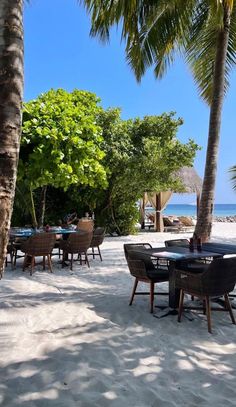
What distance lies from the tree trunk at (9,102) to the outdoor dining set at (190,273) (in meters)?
2.91

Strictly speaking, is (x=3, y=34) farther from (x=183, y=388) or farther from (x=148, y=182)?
(x=148, y=182)

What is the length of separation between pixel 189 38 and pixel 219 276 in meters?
6.37

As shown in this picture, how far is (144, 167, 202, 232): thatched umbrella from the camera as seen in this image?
734 inches

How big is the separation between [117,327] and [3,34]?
11.4ft

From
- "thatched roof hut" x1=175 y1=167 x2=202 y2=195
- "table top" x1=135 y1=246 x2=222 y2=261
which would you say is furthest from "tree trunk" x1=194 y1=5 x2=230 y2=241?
"thatched roof hut" x1=175 y1=167 x2=202 y2=195

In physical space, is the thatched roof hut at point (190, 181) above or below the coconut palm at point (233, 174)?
above

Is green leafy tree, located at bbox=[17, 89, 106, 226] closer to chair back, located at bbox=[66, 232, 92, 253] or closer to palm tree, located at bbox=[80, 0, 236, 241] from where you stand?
chair back, located at bbox=[66, 232, 92, 253]

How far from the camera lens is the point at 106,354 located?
3.62m

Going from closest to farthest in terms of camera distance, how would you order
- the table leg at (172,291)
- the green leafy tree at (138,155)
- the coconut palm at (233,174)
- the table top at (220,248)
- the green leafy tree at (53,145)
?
the table leg at (172,291) → the table top at (220,248) → the green leafy tree at (53,145) → the coconut palm at (233,174) → the green leafy tree at (138,155)

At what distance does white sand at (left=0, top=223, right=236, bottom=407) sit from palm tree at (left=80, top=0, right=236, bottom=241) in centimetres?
269

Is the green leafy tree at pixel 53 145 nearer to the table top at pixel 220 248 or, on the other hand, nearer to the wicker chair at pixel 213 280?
the table top at pixel 220 248

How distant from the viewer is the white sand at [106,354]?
112 inches

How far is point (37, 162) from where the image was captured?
7207mm

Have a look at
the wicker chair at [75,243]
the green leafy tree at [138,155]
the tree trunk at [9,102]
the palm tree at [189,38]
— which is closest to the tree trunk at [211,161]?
the palm tree at [189,38]
